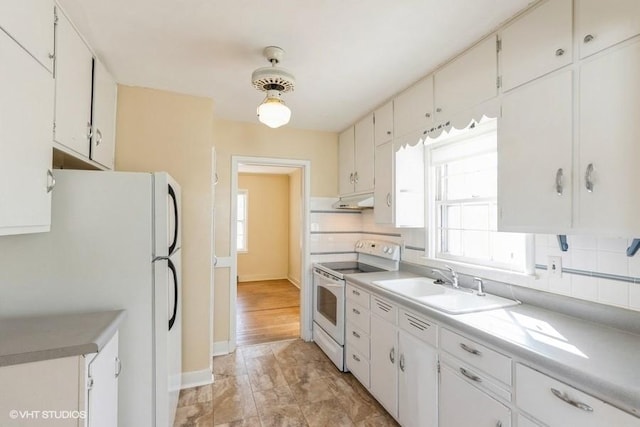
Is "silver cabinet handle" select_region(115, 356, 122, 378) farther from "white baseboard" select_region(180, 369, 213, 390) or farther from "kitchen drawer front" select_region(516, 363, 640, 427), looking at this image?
"kitchen drawer front" select_region(516, 363, 640, 427)

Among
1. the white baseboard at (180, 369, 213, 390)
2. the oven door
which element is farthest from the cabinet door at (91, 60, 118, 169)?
the oven door

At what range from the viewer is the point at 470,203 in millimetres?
2316

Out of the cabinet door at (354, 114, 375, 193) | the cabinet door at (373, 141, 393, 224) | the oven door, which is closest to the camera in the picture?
the cabinet door at (373, 141, 393, 224)

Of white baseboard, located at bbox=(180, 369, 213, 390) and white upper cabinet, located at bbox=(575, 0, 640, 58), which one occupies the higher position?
white upper cabinet, located at bbox=(575, 0, 640, 58)

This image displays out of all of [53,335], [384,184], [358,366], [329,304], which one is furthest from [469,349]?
[53,335]

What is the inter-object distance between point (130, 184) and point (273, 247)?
5.20 metres

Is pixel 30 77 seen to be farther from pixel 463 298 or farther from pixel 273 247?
pixel 273 247

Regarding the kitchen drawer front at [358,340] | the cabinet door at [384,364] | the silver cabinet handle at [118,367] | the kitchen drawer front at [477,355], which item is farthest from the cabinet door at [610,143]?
the silver cabinet handle at [118,367]

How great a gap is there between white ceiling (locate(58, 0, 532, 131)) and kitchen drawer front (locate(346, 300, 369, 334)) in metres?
1.82

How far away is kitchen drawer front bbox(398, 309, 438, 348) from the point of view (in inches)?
66.3

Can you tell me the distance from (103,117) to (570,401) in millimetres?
2960

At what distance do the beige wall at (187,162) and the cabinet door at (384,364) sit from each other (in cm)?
144

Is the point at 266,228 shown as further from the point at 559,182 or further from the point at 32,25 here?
the point at 559,182

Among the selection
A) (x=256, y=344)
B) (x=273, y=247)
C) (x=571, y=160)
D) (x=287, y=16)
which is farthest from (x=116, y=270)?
(x=273, y=247)
